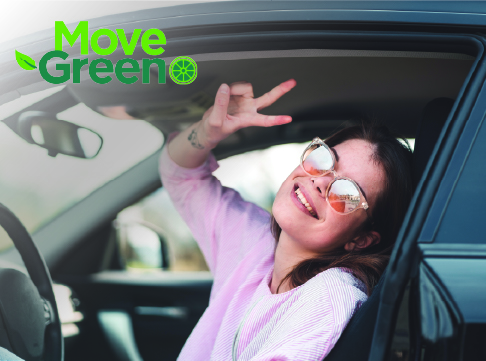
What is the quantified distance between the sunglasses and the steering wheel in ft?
3.01

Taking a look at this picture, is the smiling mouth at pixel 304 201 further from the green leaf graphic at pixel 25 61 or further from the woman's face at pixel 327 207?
the green leaf graphic at pixel 25 61

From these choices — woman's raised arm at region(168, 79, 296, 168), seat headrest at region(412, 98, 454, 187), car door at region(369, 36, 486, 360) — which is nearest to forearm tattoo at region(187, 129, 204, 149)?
woman's raised arm at region(168, 79, 296, 168)

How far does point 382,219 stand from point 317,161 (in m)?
0.25

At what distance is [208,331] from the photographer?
59.7 inches

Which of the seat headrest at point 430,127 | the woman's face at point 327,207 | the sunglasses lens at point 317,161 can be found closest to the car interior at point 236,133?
the seat headrest at point 430,127

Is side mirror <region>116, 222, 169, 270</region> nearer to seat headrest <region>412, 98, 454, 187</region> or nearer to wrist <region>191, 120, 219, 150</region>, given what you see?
wrist <region>191, 120, 219, 150</region>

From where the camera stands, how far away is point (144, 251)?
2283mm

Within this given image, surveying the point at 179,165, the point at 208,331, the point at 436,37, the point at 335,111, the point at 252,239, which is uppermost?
the point at 436,37

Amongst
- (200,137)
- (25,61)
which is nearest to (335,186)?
(200,137)

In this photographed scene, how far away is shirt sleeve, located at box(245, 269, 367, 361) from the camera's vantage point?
3.05 feet

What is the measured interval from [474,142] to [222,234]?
1.04 meters

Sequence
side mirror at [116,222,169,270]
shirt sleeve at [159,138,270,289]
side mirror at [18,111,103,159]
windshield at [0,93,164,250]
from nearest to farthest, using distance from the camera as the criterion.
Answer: side mirror at [18,111,103,159]
windshield at [0,93,164,250]
shirt sleeve at [159,138,270,289]
side mirror at [116,222,169,270]

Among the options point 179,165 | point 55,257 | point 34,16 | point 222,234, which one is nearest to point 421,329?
point 222,234

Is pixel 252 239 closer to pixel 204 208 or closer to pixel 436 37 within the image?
pixel 204 208
